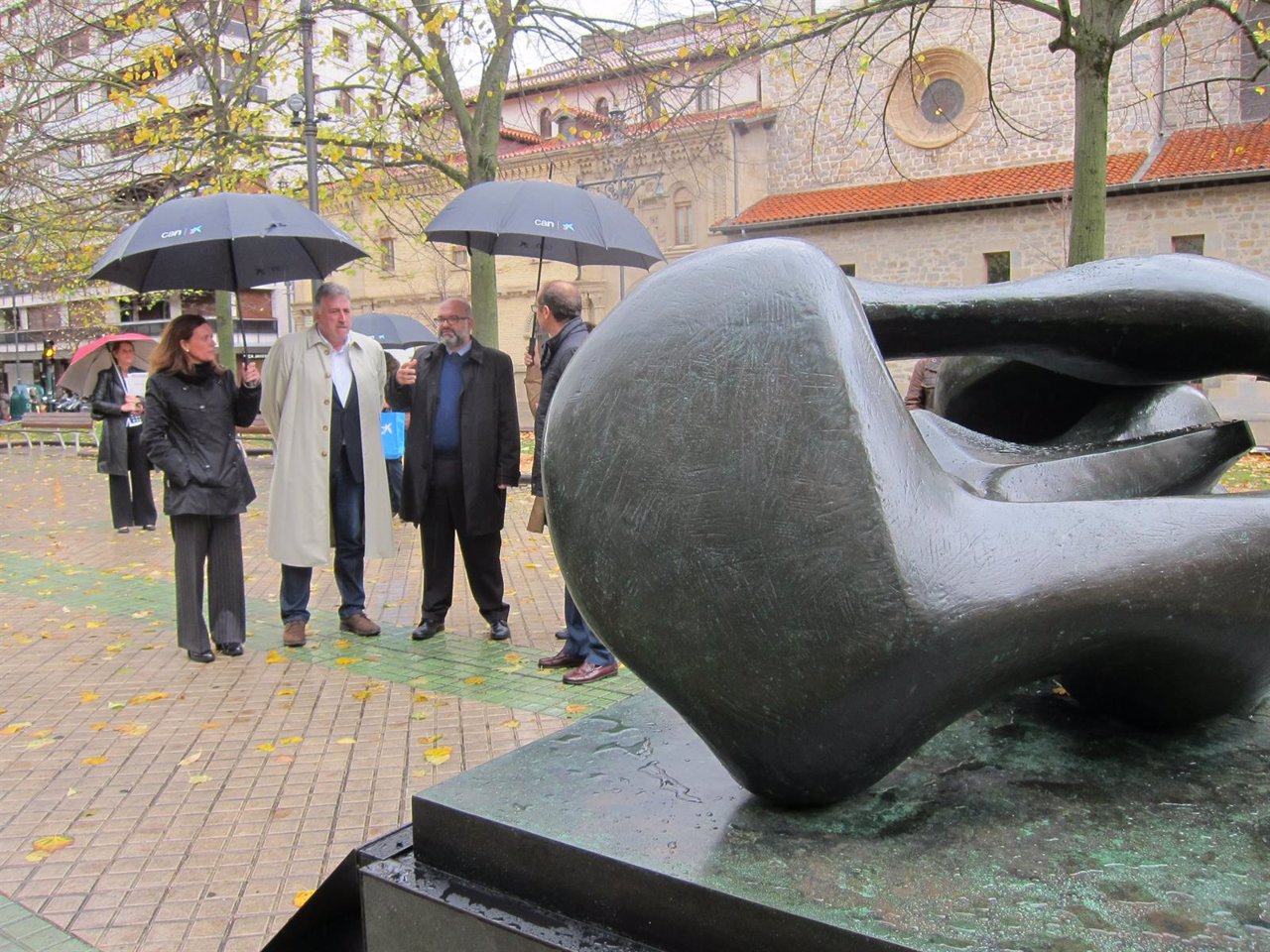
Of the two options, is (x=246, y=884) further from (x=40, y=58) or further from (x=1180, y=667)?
(x=40, y=58)

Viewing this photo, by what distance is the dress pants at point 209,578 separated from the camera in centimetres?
570

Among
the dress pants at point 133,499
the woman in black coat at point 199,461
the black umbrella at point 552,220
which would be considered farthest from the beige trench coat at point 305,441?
the dress pants at point 133,499

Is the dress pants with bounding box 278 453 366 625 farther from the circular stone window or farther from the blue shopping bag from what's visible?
the circular stone window

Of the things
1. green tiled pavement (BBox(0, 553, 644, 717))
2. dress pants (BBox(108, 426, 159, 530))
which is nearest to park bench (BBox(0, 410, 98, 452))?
dress pants (BBox(108, 426, 159, 530))

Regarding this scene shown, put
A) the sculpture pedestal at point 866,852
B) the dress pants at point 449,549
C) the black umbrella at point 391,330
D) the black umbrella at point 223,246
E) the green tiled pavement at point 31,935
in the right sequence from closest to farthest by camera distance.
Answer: the sculpture pedestal at point 866,852 → the green tiled pavement at point 31,935 → the black umbrella at point 223,246 → the dress pants at point 449,549 → the black umbrella at point 391,330

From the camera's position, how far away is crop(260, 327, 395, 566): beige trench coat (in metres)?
5.80

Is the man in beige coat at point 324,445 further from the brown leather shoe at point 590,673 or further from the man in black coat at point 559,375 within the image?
the brown leather shoe at point 590,673

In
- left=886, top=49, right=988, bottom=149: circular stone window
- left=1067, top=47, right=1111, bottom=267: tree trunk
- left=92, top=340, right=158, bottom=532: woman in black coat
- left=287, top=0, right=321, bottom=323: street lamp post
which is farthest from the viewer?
left=886, top=49, right=988, bottom=149: circular stone window

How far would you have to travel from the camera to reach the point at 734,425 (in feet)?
5.87

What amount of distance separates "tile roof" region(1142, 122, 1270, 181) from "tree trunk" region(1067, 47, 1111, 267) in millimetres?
14204

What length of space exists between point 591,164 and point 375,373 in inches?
1139

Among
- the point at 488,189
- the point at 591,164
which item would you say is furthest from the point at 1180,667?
the point at 591,164

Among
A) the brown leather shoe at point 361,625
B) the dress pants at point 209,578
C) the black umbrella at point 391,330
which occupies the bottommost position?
the brown leather shoe at point 361,625

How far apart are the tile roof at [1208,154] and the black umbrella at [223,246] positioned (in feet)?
65.7
